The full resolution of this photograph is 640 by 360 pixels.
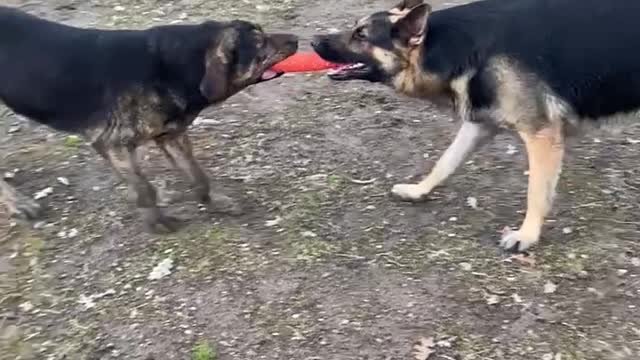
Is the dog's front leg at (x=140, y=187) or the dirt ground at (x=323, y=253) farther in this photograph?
the dog's front leg at (x=140, y=187)

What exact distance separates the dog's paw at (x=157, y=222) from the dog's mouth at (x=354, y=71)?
1117 millimetres

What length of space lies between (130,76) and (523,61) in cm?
189

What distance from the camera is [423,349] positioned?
4453 millimetres

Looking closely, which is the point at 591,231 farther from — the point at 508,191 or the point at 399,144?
the point at 399,144

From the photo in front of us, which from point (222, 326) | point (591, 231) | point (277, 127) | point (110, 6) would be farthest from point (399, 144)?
point (110, 6)

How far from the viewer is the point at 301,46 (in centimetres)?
693

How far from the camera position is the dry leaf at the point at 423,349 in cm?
442

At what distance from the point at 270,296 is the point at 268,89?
216 centimetres

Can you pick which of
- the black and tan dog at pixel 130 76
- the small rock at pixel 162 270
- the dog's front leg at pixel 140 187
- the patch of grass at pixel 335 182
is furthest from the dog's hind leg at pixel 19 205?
the patch of grass at pixel 335 182

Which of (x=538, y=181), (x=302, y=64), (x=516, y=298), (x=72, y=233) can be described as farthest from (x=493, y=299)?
(x=302, y=64)

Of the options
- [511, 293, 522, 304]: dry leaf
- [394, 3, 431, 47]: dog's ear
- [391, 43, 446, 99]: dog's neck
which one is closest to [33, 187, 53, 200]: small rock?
[391, 43, 446, 99]: dog's neck

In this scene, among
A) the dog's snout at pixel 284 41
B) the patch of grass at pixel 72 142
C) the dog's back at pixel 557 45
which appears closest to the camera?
the dog's back at pixel 557 45

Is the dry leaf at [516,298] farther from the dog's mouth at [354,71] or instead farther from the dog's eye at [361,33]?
the dog's eye at [361,33]

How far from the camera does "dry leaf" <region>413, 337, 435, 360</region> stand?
4.42 meters
